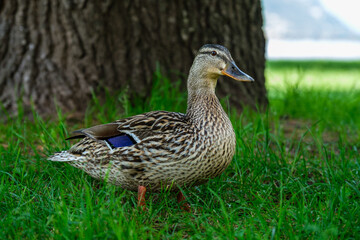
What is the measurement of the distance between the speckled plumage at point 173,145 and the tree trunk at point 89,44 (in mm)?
1557

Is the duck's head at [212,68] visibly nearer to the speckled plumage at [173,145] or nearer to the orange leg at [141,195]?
the speckled plumage at [173,145]

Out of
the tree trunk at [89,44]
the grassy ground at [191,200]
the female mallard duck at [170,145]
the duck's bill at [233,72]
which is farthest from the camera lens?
the tree trunk at [89,44]

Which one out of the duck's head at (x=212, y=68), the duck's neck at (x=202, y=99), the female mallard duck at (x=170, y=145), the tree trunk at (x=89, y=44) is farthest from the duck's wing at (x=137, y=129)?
the tree trunk at (x=89, y=44)

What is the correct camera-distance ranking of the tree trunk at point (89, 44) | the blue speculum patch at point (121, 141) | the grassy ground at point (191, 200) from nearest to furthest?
the grassy ground at point (191, 200) < the blue speculum patch at point (121, 141) < the tree trunk at point (89, 44)

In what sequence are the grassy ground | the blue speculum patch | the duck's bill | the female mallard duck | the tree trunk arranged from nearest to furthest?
the grassy ground < the female mallard duck < the blue speculum patch < the duck's bill < the tree trunk

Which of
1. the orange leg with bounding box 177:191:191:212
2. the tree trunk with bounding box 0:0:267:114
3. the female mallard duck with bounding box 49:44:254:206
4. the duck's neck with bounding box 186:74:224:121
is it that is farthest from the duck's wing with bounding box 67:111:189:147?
the tree trunk with bounding box 0:0:267:114

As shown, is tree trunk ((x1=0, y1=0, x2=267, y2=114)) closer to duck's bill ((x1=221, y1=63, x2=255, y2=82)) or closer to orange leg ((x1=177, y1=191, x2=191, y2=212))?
duck's bill ((x1=221, y1=63, x2=255, y2=82))

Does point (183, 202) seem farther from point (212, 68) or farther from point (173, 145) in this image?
point (212, 68)

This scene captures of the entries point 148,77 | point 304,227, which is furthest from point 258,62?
point 304,227

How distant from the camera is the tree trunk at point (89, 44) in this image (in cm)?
468

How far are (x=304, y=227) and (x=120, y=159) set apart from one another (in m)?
1.26

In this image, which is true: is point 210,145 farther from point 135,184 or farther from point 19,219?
point 19,219

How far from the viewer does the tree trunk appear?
468 cm

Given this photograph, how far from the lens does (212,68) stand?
322 cm
